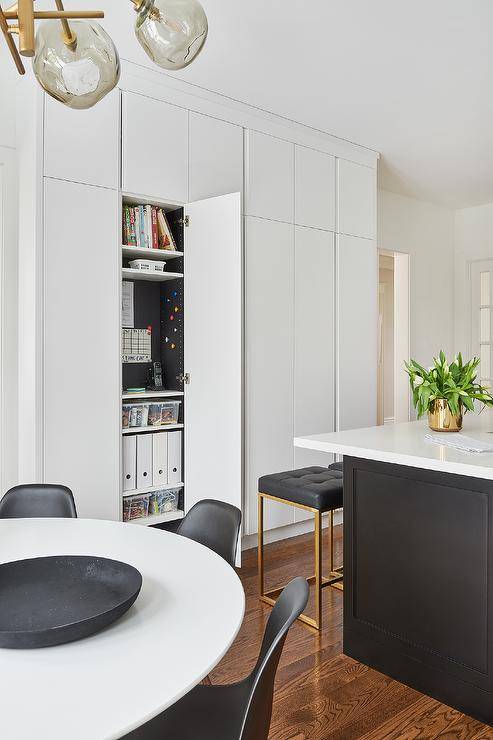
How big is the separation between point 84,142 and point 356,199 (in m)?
2.25

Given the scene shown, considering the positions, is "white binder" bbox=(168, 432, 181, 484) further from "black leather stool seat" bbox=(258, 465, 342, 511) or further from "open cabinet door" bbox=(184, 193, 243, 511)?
"black leather stool seat" bbox=(258, 465, 342, 511)

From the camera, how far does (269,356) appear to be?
3824 mm

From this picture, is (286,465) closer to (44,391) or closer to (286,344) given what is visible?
(286,344)

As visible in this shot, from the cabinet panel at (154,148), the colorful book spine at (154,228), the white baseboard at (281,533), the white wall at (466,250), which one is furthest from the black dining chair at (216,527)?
the white wall at (466,250)

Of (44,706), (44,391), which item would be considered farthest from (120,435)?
(44,706)

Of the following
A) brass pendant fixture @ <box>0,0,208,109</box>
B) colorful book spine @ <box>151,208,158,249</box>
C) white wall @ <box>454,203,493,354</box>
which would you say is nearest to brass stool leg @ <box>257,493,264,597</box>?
colorful book spine @ <box>151,208,158,249</box>

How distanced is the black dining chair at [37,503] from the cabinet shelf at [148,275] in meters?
1.45

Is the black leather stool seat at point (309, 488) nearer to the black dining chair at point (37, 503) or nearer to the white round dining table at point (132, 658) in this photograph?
the black dining chair at point (37, 503)

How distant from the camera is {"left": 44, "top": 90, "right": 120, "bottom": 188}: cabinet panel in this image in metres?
2.91

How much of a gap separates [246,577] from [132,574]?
215 centimetres

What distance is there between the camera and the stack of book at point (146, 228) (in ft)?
10.8

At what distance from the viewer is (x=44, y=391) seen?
114 inches

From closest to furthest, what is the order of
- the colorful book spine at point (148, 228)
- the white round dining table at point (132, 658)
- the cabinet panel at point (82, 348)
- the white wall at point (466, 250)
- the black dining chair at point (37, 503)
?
the white round dining table at point (132, 658)
the black dining chair at point (37, 503)
the cabinet panel at point (82, 348)
the colorful book spine at point (148, 228)
the white wall at point (466, 250)

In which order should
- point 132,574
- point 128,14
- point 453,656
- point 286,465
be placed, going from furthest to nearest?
point 286,465
point 128,14
point 453,656
point 132,574
